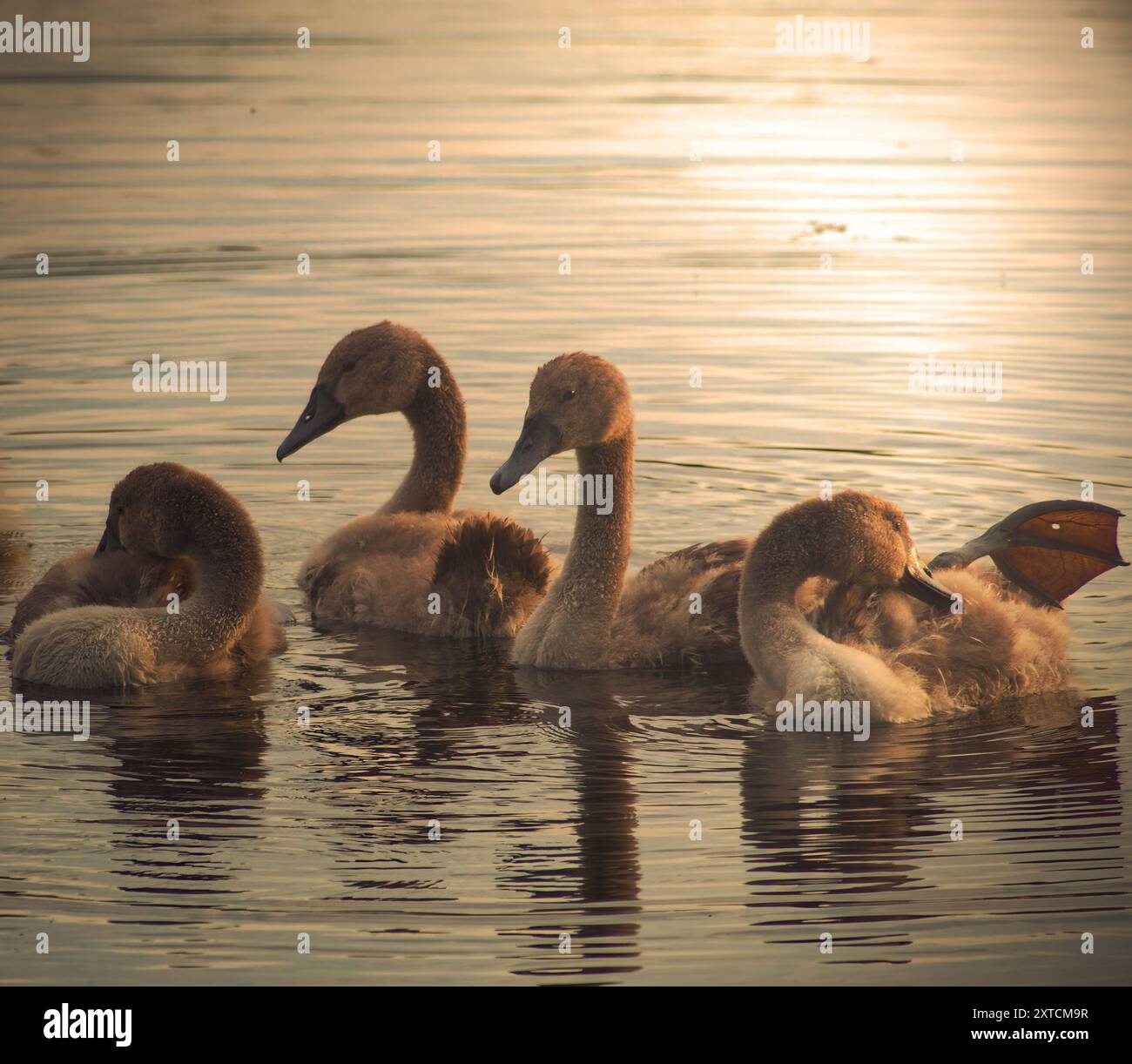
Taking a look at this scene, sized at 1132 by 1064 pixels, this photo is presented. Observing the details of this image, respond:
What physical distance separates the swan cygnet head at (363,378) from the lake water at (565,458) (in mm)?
907

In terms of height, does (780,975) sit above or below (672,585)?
below

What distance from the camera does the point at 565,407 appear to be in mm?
9453

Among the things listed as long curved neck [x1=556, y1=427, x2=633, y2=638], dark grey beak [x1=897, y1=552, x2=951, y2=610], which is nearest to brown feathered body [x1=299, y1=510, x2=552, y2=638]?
long curved neck [x1=556, y1=427, x2=633, y2=638]

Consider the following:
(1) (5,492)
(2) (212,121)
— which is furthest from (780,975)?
(2) (212,121)

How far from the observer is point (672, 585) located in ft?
31.9

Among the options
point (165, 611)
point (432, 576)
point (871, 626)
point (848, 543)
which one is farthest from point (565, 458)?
point (848, 543)

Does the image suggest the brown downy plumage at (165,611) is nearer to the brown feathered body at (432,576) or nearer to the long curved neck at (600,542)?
the brown feathered body at (432,576)

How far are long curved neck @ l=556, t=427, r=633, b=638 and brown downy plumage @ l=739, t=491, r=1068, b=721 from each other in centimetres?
92

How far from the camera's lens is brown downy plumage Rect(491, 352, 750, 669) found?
947 centimetres

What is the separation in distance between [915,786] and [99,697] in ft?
11.5

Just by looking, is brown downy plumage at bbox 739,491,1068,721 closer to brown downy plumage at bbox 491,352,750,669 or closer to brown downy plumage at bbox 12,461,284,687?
brown downy plumage at bbox 491,352,750,669

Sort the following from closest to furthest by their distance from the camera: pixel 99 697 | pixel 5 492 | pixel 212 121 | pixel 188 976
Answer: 1. pixel 188 976
2. pixel 99 697
3. pixel 5 492
4. pixel 212 121

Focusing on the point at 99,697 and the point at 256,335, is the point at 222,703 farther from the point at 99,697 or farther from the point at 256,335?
the point at 256,335

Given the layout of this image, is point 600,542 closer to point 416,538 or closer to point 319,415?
point 416,538
